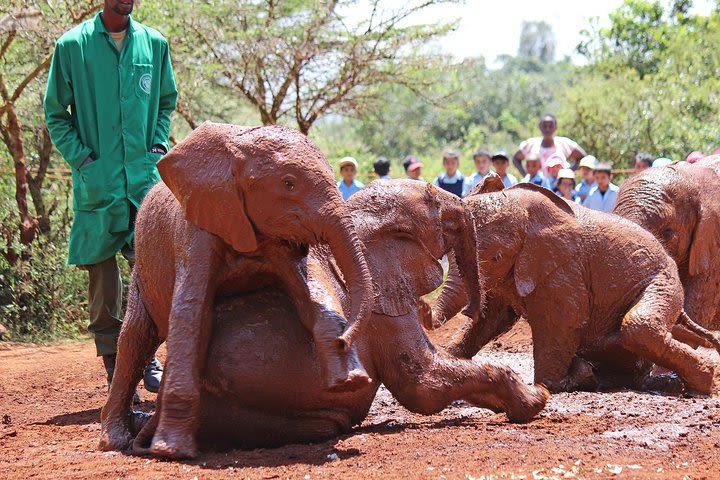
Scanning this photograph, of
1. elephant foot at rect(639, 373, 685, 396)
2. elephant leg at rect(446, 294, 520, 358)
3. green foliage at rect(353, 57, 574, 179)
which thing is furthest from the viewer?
green foliage at rect(353, 57, 574, 179)

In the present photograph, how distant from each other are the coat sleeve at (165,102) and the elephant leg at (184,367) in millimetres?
2245

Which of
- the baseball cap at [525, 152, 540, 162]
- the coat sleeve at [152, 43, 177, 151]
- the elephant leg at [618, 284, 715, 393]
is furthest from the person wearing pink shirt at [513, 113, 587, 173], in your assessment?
the coat sleeve at [152, 43, 177, 151]

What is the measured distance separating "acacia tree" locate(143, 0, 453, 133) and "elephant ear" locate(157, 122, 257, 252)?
993 cm

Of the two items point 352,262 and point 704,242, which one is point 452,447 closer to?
point 352,262

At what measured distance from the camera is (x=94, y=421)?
721 cm

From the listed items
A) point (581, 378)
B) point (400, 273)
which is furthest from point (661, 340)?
point (400, 273)

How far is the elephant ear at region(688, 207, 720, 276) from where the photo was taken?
8.92 m

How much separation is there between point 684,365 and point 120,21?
14.9ft

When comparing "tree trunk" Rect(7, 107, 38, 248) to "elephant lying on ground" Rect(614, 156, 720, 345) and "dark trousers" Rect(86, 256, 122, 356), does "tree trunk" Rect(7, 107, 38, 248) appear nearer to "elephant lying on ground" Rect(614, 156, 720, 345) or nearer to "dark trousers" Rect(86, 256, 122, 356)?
"dark trousers" Rect(86, 256, 122, 356)

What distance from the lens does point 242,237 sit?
535 centimetres

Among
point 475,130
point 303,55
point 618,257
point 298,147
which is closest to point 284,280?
point 298,147

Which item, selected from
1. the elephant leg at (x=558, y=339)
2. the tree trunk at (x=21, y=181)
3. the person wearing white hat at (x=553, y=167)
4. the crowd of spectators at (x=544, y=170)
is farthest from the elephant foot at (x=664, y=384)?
the tree trunk at (x=21, y=181)

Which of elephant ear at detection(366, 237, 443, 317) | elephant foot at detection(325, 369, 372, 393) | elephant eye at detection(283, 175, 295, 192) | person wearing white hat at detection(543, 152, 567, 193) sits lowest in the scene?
elephant foot at detection(325, 369, 372, 393)

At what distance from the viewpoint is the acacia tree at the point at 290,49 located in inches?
612
